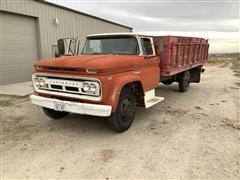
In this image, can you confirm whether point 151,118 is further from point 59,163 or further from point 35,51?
point 35,51

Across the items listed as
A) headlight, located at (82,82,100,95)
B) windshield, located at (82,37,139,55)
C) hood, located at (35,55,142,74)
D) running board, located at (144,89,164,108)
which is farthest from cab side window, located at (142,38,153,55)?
headlight, located at (82,82,100,95)

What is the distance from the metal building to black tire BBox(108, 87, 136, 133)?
849 centimetres

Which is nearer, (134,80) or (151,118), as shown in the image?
(134,80)

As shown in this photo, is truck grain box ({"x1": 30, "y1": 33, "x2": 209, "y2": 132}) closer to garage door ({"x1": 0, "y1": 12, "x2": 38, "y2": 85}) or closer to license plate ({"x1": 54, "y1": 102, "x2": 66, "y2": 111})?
license plate ({"x1": 54, "y1": 102, "x2": 66, "y2": 111})

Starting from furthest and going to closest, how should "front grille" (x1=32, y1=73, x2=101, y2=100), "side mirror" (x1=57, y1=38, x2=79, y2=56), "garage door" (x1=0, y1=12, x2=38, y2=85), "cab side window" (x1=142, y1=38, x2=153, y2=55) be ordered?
"garage door" (x1=0, y1=12, x2=38, y2=85), "side mirror" (x1=57, y1=38, x2=79, y2=56), "cab side window" (x1=142, y1=38, x2=153, y2=55), "front grille" (x1=32, y1=73, x2=101, y2=100)

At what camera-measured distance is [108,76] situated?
4758 millimetres

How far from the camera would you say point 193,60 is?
10.0 meters

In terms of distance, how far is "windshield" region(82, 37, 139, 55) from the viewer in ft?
20.3

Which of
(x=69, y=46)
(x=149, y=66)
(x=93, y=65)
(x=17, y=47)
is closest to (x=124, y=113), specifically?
(x=93, y=65)

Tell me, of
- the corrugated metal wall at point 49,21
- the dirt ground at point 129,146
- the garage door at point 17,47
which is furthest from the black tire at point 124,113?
the garage door at point 17,47

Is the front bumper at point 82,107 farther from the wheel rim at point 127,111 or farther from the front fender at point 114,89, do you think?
the wheel rim at point 127,111

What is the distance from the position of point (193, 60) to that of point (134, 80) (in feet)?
17.4

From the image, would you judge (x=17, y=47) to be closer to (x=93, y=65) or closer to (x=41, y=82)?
(x=41, y=82)

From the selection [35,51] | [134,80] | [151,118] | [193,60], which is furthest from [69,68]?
[35,51]
